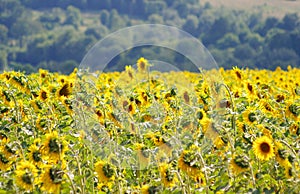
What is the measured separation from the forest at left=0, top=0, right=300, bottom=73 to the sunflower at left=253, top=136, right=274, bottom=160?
57.3 meters

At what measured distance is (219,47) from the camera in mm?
88062

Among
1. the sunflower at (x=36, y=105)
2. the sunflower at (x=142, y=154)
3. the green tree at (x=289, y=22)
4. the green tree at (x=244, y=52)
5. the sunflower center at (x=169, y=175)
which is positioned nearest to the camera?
the sunflower center at (x=169, y=175)

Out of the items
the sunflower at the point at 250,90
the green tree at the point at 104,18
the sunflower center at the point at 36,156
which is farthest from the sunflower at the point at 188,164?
the green tree at the point at 104,18

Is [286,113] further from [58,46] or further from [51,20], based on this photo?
[51,20]

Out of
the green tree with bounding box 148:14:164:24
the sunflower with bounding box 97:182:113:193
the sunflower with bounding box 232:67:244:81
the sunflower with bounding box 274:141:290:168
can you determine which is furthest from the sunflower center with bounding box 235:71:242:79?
the green tree with bounding box 148:14:164:24

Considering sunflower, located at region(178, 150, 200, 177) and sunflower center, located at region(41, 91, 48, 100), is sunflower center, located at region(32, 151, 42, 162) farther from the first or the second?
sunflower center, located at region(41, 91, 48, 100)

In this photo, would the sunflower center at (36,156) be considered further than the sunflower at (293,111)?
No

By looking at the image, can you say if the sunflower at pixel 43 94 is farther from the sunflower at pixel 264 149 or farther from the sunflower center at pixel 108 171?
the sunflower at pixel 264 149

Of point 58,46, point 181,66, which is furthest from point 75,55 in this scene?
point 181,66

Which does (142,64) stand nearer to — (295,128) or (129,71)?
(129,71)

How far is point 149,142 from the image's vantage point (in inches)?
187

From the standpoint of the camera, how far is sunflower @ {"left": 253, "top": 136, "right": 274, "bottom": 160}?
387 centimetres

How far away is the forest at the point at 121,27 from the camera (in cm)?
7288

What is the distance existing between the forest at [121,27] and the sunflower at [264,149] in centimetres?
5732
